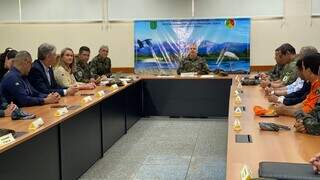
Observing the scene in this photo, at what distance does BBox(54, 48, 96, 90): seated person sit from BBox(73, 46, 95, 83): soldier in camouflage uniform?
0.51m

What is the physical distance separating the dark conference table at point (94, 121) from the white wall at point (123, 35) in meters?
1.92

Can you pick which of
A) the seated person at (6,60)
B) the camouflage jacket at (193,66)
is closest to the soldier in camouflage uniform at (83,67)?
the seated person at (6,60)

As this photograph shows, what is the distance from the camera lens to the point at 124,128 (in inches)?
242

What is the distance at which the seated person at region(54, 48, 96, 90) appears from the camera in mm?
5695

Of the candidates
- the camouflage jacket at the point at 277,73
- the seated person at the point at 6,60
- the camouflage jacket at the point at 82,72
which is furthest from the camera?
the camouflage jacket at the point at 277,73

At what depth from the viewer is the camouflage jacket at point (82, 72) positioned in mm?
6517

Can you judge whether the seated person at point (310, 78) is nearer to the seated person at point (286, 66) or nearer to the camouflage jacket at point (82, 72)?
the seated person at point (286, 66)

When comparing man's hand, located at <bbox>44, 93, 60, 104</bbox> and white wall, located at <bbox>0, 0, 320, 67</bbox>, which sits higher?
white wall, located at <bbox>0, 0, 320, 67</bbox>

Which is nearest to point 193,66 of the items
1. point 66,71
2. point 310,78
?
point 66,71

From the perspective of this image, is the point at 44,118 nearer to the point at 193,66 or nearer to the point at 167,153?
the point at 167,153

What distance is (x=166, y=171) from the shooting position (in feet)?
14.5

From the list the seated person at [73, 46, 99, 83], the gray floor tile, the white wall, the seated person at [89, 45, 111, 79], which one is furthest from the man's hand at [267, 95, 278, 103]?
the white wall

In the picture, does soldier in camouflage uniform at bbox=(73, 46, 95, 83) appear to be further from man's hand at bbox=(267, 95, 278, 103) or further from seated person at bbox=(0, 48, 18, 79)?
man's hand at bbox=(267, 95, 278, 103)

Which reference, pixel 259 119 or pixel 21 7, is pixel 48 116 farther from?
pixel 21 7
